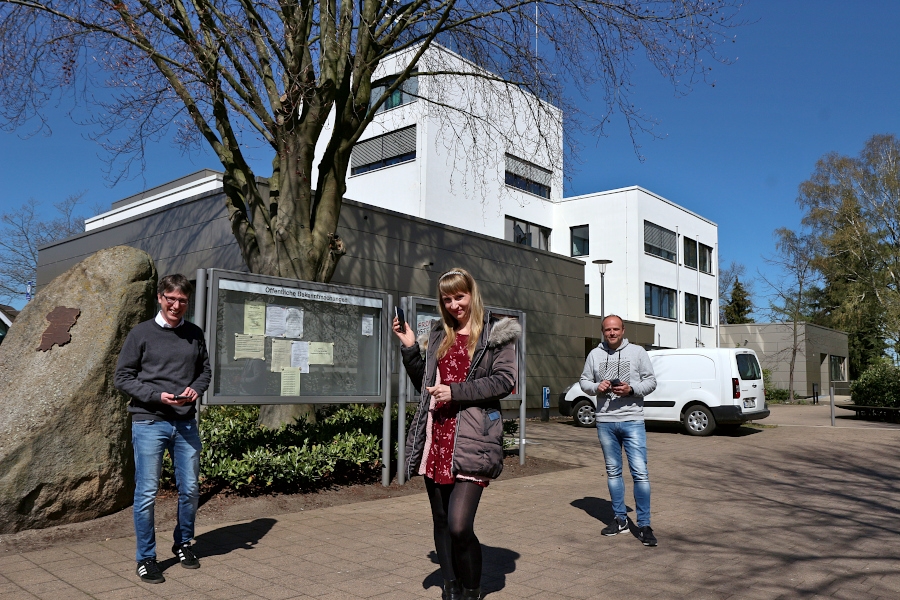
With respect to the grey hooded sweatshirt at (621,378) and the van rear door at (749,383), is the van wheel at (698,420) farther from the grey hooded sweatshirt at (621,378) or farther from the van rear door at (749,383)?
the grey hooded sweatshirt at (621,378)

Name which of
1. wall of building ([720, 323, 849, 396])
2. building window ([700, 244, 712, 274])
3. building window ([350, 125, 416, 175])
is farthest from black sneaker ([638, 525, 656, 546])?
wall of building ([720, 323, 849, 396])

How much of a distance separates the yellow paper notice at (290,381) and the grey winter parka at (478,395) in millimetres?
3612

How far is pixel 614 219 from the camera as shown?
32.2 m

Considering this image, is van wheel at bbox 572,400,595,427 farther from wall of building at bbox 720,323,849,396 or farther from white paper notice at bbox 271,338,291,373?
wall of building at bbox 720,323,849,396

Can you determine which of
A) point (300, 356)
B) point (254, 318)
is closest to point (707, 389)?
point (300, 356)

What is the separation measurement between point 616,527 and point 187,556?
3411mm

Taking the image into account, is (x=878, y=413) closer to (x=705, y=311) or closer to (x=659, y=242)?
(x=659, y=242)

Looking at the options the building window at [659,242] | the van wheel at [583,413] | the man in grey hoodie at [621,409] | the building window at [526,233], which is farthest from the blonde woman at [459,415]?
the building window at [659,242]

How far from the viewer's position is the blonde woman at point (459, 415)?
3588 mm

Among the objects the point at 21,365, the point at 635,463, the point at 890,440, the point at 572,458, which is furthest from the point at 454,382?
the point at 890,440

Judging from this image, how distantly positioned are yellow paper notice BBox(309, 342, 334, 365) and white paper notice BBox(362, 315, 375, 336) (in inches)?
23.2

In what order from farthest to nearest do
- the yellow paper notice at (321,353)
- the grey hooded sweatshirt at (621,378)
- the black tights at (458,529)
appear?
the yellow paper notice at (321,353), the grey hooded sweatshirt at (621,378), the black tights at (458,529)

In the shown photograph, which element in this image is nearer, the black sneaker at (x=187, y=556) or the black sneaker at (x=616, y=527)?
the black sneaker at (x=187, y=556)

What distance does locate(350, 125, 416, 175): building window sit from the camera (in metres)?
25.6
